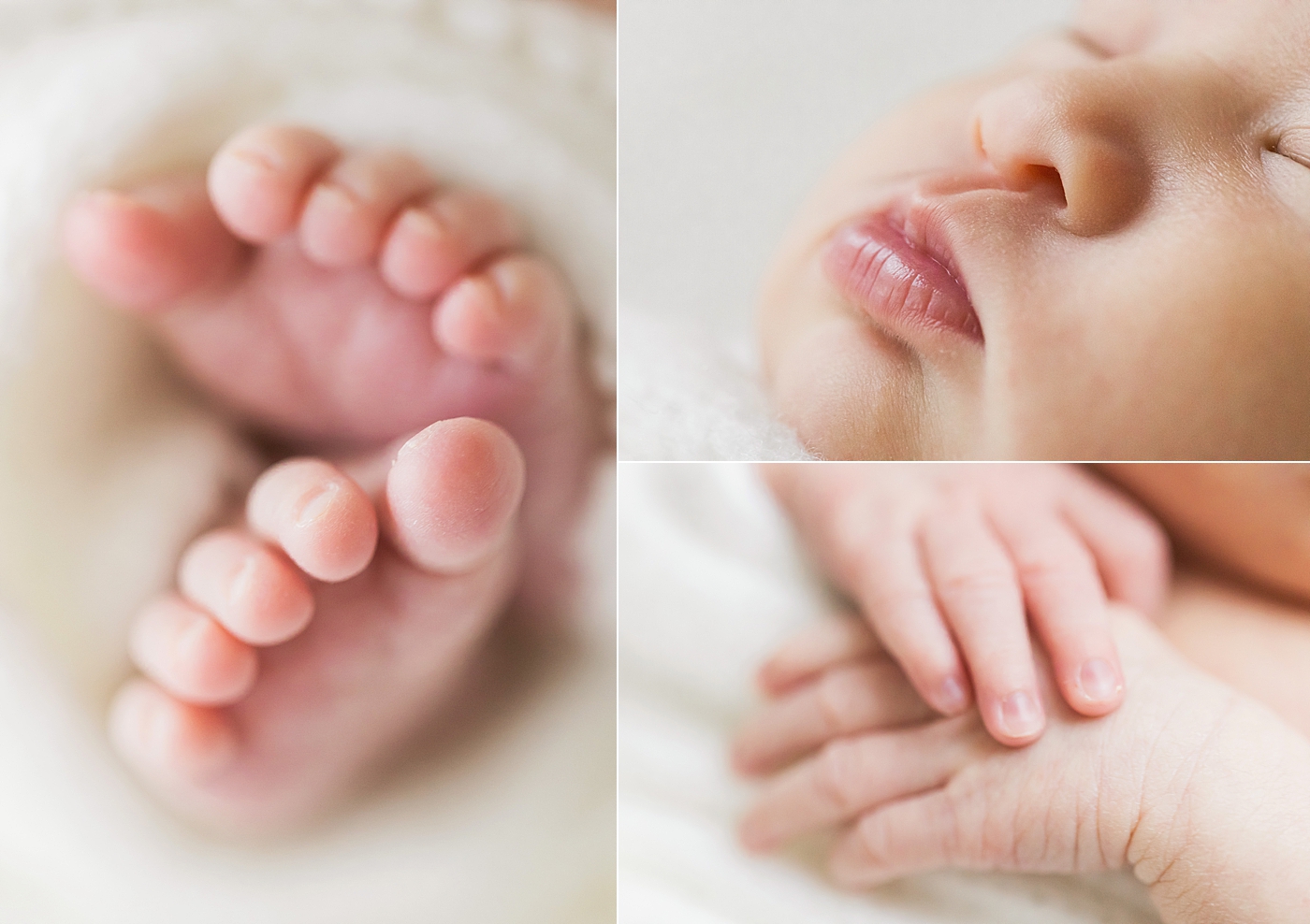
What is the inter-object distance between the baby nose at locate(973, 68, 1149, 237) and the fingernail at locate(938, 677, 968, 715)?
0.65 feet

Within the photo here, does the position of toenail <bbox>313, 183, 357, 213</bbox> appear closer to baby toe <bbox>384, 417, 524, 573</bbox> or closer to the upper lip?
baby toe <bbox>384, 417, 524, 573</bbox>

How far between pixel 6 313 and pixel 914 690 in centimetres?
50

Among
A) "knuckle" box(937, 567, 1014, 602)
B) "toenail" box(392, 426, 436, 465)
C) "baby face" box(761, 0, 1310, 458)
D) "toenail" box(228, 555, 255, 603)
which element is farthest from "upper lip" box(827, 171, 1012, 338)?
"toenail" box(228, 555, 255, 603)

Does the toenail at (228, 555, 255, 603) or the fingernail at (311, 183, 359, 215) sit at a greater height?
the fingernail at (311, 183, 359, 215)

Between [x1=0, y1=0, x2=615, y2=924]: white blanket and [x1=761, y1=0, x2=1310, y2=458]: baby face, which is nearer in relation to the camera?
[x1=761, y1=0, x2=1310, y2=458]: baby face

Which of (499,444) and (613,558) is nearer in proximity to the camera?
(499,444)

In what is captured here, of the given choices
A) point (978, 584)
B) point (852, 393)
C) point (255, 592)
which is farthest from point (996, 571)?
point (255, 592)

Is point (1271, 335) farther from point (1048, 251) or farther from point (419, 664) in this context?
point (419, 664)

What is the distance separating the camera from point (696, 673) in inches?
19.5

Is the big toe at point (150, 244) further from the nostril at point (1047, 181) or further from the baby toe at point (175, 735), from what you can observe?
the nostril at point (1047, 181)

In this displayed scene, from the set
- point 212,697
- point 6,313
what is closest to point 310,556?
point 212,697

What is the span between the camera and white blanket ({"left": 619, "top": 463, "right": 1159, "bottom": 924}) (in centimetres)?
49

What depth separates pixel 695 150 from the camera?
0.45 metres

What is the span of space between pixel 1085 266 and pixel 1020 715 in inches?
7.6
